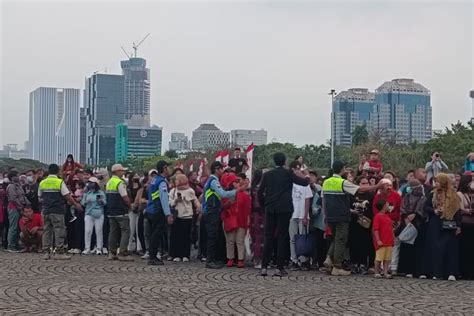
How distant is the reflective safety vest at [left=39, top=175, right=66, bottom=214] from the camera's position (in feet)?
50.8

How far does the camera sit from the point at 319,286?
1161 centimetres

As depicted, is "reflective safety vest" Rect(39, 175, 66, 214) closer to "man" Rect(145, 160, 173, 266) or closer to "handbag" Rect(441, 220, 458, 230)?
"man" Rect(145, 160, 173, 266)

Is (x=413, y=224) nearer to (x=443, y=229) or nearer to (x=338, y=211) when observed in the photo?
(x=443, y=229)

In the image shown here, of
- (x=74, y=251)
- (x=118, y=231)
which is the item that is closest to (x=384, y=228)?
(x=118, y=231)

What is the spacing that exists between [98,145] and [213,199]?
174m

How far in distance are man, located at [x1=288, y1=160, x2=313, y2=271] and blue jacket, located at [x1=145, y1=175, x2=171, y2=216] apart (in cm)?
239

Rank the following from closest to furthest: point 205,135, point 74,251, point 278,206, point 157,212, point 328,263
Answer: point 278,206 < point 328,263 < point 157,212 < point 74,251 < point 205,135

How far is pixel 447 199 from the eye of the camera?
12609 mm

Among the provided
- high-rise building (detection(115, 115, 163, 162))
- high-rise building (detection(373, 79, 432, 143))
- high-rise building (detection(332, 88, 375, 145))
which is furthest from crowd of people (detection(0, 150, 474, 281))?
high-rise building (detection(115, 115, 163, 162))

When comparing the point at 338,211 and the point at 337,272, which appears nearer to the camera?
the point at 338,211

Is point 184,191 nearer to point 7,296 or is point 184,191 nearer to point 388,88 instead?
point 7,296

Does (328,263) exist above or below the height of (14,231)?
below

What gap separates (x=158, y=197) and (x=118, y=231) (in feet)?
5.10

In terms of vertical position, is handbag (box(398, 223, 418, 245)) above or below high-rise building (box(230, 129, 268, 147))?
below
